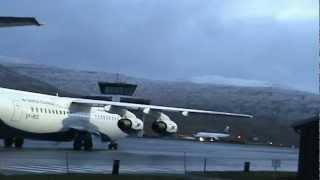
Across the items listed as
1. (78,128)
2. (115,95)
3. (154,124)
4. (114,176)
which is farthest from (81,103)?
(115,95)

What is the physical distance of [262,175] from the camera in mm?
29844

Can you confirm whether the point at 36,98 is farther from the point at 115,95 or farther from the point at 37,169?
the point at 115,95

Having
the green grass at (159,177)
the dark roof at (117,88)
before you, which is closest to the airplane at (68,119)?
the green grass at (159,177)

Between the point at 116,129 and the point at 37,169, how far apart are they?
997 inches

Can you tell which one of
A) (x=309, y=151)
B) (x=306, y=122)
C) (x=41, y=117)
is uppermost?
(x=41, y=117)

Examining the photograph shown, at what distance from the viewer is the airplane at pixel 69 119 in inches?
1767

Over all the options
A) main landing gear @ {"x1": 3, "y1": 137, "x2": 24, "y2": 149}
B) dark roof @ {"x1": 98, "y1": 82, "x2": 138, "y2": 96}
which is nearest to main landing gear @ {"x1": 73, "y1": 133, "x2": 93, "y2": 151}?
main landing gear @ {"x1": 3, "y1": 137, "x2": 24, "y2": 149}

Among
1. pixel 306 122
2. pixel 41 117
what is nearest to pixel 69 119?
pixel 41 117

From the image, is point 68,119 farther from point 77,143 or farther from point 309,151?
point 309,151

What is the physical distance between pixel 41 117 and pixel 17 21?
3019 cm

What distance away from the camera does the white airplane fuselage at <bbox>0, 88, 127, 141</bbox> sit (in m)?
44.3

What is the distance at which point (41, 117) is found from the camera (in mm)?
47031

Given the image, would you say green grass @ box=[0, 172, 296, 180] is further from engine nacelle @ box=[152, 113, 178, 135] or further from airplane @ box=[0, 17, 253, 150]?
engine nacelle @ box=[152, 113, 178, 135]

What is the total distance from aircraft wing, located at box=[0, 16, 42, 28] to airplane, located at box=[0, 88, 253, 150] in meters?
26.7
